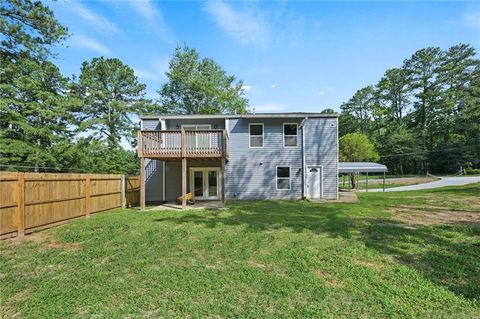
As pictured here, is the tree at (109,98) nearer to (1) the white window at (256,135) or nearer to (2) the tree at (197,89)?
(2) the tree at (197,89)

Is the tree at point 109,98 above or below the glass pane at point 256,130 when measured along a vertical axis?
above

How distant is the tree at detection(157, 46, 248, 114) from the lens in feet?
106

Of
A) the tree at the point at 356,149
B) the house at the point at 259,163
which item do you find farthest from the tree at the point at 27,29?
the tree at the point at 356,149

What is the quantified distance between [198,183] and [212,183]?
2.66ft

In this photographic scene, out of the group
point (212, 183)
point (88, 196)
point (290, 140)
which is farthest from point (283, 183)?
point (88, 196)

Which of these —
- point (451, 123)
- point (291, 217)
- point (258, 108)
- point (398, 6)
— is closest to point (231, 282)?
point (291, 217)

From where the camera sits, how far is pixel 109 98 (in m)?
28.1

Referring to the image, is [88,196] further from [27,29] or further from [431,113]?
[431,113]

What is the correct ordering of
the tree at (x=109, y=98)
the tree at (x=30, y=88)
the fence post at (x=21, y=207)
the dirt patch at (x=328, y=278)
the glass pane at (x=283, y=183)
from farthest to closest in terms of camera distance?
1. the tree at (x=109, y=98)
2. the glass pane at (x=283, y=183)
3. the tree at (x=30, y=88)
4. the fence post at (x=21, y=207)
5. the dirt patch at (x=328, y=278)

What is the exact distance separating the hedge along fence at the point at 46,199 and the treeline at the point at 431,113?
43551 mm

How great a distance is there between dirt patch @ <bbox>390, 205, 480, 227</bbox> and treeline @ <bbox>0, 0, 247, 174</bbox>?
18.7 meters

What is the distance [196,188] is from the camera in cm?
1564

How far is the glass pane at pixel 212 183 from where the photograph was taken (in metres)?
15.7

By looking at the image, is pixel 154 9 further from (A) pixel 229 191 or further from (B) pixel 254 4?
(A) pixel 229 191
